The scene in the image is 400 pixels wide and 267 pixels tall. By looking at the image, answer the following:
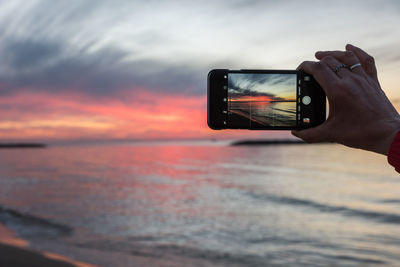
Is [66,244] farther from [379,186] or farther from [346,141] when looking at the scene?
[379,186]

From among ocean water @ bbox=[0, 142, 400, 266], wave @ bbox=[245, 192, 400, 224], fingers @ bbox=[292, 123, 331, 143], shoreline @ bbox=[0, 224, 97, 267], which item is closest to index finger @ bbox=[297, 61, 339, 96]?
fingers @ bbox=[292, 123, 331, 143]

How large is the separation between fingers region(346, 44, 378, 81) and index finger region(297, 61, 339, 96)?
0.21m

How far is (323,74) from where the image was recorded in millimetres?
1321

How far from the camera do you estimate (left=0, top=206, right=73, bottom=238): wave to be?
41.8 ft

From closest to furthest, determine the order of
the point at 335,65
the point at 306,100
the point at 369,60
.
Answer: the point at 335,65 < the point at 369,60 < the point at 306,100

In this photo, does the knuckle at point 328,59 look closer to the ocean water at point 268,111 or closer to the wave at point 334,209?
the ocean water at point 268,111

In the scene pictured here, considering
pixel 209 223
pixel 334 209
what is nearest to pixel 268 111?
pixel 209 223

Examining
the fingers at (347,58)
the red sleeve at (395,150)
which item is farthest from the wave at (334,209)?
the red sleeve at (395,150)

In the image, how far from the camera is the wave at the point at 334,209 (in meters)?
15.9

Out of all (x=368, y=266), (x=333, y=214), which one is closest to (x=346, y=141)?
(x=368, y=266)

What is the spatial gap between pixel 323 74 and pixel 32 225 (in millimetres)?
14857

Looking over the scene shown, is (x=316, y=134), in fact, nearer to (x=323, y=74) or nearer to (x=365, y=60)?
(x=323, y=74)

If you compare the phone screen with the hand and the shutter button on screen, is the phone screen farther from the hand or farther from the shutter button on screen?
the hand

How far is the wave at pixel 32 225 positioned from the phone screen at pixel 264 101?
12067mm
